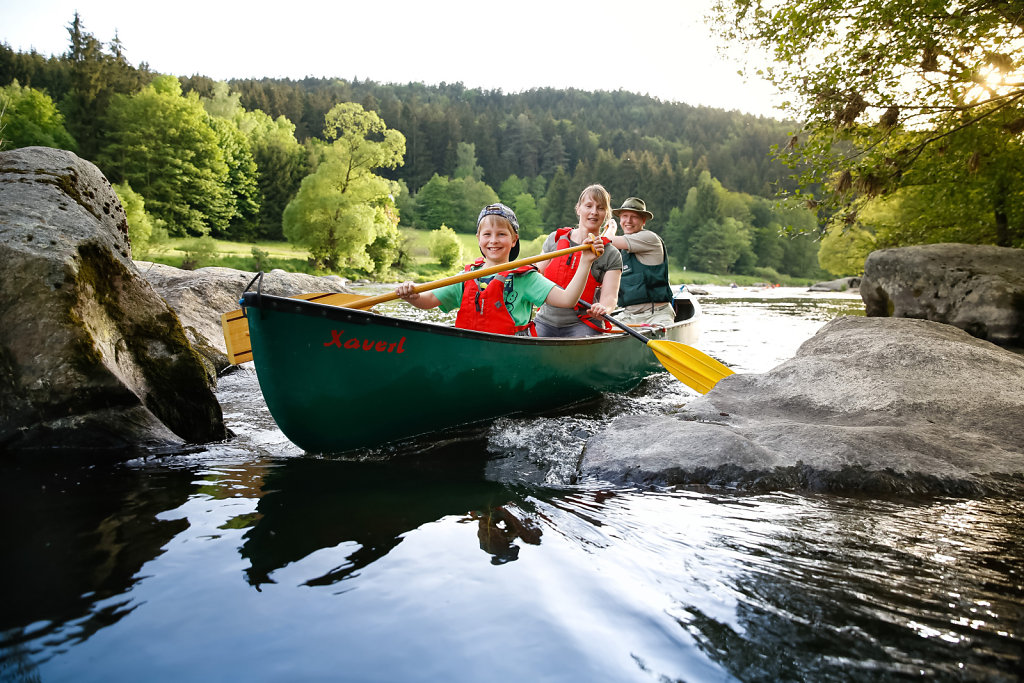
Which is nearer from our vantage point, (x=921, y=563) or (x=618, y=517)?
(x=921, y=563)

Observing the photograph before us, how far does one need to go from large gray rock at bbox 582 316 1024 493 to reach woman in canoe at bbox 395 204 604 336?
101 cm

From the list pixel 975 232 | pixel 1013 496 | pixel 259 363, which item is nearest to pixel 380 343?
pixel 259 363

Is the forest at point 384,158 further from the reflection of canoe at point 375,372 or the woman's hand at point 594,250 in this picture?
the reflection of canoe at point 375,372

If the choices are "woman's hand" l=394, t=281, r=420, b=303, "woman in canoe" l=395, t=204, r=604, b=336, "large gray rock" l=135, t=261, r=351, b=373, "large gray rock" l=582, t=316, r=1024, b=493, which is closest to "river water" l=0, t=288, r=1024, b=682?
"large gray rock" l=582, t=316, r=1024, b=493

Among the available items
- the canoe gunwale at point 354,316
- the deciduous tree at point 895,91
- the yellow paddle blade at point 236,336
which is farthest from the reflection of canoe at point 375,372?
the deciduous tree at point 895,91

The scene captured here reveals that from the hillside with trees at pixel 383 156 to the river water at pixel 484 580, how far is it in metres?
6.26

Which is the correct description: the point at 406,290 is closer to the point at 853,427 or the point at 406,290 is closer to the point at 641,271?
the point at 853,427

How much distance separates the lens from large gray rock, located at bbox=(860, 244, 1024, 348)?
681 centimetres

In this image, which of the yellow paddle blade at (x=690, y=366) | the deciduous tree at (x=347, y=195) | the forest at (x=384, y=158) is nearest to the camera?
the yellow paddle blade at (x=690, y=366)

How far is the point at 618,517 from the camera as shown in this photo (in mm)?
2588

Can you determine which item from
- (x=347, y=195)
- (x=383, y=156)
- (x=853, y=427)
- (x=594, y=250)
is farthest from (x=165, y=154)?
(x=853, y=427)

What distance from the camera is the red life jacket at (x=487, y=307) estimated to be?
4.48 m

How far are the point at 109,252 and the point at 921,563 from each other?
443 centimetres

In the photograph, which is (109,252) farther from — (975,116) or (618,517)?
(975,116)
